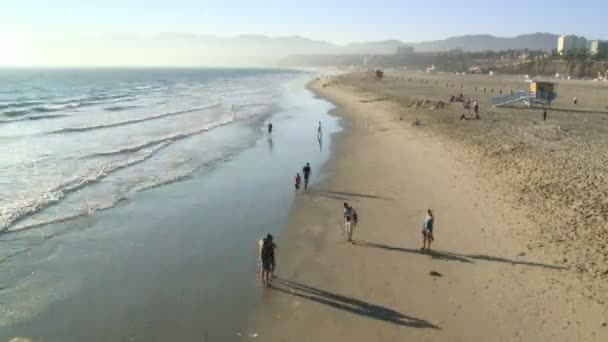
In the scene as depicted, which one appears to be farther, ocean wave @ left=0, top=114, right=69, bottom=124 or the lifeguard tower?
ocean wave @ left=0, top=114, right=69, bottom=124

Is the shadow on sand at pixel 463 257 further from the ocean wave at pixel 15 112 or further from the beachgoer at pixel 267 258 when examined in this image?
the ocean wave at pixel 15 112

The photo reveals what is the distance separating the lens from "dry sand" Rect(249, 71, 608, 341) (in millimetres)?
9656

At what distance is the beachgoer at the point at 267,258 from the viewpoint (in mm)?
11258

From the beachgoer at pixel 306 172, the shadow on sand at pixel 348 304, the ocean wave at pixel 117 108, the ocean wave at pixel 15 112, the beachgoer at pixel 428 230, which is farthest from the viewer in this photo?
the ocean wave at pixel 117 108

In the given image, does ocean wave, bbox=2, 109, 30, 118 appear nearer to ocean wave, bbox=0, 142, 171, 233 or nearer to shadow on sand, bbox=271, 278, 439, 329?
ocean wave, bbox=0, 142, 171, 233

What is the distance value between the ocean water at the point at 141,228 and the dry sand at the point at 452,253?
3.72 ft

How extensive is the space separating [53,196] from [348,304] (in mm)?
14297

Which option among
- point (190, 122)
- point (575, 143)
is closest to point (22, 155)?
point (190, 122)

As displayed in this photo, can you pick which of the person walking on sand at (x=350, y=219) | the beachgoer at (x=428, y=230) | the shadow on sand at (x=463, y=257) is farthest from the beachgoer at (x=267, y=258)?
the beachgoer at (x=428, y=230)

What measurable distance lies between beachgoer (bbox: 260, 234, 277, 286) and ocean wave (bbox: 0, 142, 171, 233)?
9.72 meters

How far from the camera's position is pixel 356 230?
15039 mm

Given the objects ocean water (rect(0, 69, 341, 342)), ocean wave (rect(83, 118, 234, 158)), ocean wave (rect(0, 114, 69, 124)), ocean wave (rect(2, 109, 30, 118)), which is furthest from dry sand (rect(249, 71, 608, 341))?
ocean wave (rect(2, 109, 30, 118))

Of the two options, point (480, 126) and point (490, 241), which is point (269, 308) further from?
point (480, 126)

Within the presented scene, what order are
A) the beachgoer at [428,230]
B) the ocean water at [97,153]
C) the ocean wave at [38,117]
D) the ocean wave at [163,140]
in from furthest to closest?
the ocean wave at [38,117], the ocean wave at [163,140], the ocean water at [97,153], the beachgoer at [428,230]
